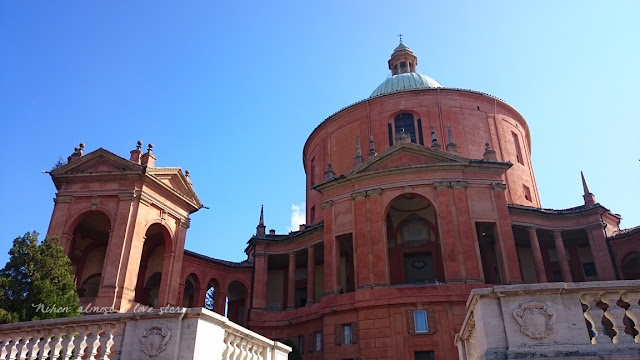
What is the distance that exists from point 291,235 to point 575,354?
2709cm

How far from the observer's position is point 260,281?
32.2 meters

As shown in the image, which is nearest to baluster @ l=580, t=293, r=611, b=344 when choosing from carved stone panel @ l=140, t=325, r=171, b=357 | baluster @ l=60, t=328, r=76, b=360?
carved stone panel @ l=140, t=325, r=171, b=357

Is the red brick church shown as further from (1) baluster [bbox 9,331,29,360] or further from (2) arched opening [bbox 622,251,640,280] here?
(1) baluster [bbox 9,331,29,360]

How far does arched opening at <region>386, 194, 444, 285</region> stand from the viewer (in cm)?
2705

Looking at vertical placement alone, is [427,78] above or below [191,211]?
above

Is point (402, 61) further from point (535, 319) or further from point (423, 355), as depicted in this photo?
point (535, 319)

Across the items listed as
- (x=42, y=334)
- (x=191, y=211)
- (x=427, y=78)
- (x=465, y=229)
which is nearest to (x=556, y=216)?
(x=465, y=229)

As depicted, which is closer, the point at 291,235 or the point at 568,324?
the point at 568,324

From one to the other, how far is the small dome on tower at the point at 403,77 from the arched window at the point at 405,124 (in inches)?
88.0

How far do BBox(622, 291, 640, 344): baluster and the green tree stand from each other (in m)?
13.7

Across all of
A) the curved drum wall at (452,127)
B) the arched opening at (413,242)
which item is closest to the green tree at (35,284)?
the arched opening at (413,242)

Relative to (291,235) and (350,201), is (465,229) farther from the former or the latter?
(291,235)

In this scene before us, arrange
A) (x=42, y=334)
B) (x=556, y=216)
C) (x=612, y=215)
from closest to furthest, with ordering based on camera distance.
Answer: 1. (x=42, y=334)
2. (x=556, y=216)
3. (x=612, y=215)

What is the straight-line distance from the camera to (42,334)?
8.94 meters
